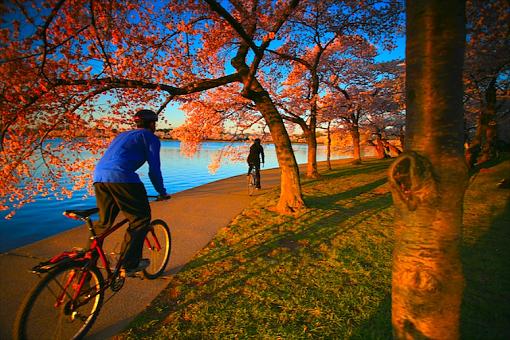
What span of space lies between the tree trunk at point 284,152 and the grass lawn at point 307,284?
869 mm

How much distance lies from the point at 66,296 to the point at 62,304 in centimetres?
8

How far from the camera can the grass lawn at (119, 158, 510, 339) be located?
2.67m

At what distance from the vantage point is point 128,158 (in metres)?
3.04

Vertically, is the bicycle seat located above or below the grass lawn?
above

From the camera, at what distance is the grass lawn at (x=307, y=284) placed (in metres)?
2.67

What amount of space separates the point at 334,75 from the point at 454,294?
17.1m

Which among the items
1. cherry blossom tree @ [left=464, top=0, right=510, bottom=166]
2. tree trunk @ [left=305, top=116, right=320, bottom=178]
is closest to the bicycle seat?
cherry blossom tree @ [left=464, top=0, right=510, bottom=166]

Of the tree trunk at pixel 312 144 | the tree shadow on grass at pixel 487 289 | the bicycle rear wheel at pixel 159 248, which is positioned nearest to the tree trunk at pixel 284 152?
the bicycle rear wheel at pixel 159 248

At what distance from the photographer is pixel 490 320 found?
2.72 meters

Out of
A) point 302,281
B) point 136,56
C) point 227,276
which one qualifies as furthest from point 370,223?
point 136,56

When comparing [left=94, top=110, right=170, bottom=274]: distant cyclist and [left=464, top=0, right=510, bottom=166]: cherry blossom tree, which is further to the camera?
[left=464, top=0, right=510, bottom=166]: cherry blossom tree

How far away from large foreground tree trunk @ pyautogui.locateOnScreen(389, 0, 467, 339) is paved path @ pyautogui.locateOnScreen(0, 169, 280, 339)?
3246mm

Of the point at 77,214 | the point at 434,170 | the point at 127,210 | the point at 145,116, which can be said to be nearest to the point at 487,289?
the point at 434,170

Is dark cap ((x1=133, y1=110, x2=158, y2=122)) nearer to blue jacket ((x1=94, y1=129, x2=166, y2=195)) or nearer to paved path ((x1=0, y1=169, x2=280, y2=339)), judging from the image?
blue jacket ((x1=94, y1=129, x2=166, y2=195))
